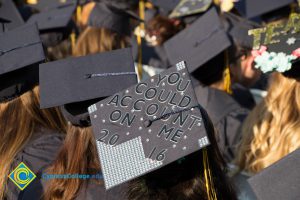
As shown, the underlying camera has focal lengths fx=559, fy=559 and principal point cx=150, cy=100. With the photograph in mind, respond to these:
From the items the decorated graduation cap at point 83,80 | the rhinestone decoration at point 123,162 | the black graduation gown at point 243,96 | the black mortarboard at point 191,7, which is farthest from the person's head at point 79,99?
the black mortarboard at point 191,7

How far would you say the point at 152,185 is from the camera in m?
2.11

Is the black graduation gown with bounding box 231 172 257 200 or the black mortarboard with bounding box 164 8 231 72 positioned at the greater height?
the black mortarboard with bounding box 164 8 231 72

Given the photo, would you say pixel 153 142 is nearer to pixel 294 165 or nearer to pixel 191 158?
pixel 191 158

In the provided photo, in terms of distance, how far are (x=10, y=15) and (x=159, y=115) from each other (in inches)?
124

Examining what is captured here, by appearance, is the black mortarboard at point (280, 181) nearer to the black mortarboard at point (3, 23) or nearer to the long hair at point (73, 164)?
the long hair at point (73, 164)

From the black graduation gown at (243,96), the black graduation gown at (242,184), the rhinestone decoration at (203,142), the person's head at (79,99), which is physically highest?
the rhinestone decoration at (203,142)

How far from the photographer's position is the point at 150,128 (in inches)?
83.1

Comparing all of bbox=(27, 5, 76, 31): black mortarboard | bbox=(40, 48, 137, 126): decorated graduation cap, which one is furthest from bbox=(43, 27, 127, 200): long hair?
bbox=(27, 5, 76, 31): black mortarboard

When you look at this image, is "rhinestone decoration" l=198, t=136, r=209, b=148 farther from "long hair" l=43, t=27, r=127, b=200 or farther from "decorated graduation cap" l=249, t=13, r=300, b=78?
"decorated graduation cap" l=249, t=13, r=300, b=78

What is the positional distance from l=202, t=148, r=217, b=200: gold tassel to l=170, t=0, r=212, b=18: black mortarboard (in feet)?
9.58

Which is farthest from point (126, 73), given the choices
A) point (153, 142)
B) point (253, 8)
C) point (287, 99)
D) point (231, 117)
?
point (253, 8)

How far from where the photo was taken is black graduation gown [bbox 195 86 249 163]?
11.8 feet

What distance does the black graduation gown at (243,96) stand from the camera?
13.7 feet
